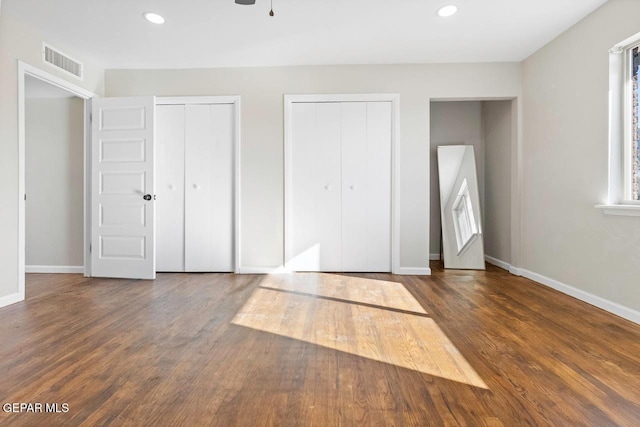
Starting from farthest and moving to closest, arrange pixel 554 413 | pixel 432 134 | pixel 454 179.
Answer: pixel 432 134
pixel 454 179
pixel 554 413

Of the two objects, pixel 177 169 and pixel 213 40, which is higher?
pixel 213 40

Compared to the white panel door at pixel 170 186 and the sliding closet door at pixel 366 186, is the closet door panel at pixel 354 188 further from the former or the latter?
the white panel door at pixel 170 186

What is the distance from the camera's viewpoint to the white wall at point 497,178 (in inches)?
174

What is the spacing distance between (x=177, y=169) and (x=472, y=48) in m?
3.72

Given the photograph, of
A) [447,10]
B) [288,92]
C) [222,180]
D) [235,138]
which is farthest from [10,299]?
[447,10]

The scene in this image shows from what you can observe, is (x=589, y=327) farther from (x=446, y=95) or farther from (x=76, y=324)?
(x=76, y=324)

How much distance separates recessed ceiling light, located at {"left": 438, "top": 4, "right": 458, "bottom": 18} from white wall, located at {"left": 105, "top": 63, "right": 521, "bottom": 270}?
114 centimetres

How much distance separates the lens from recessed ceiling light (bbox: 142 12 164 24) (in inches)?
121

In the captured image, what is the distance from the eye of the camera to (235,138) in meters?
4.27

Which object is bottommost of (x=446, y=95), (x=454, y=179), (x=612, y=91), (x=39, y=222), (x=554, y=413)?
(x=554, y=413)

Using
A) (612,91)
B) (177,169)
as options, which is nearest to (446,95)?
(612,91)

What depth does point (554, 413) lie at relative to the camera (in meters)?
1.39

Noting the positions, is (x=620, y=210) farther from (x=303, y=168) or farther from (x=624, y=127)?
(x=303, y=168)

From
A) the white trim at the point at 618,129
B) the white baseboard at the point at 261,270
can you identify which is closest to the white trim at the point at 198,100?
the white baseboard at the point at 261,270
